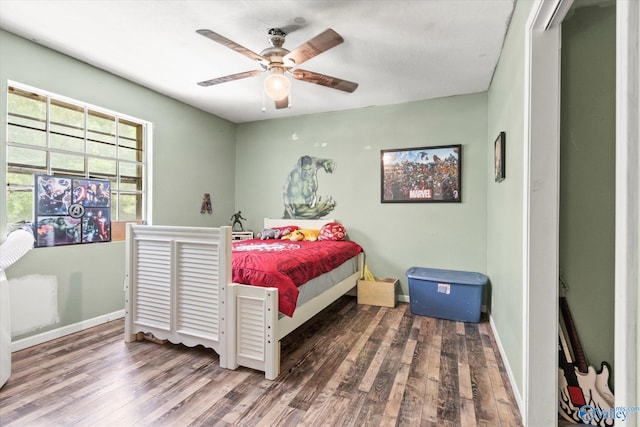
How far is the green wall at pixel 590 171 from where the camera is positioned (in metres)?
1.70

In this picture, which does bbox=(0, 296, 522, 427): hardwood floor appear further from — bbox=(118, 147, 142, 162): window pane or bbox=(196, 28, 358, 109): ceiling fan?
bbox=(196, 28, 358, 109): ceiling fan

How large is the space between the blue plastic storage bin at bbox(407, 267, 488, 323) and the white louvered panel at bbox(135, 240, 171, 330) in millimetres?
2448

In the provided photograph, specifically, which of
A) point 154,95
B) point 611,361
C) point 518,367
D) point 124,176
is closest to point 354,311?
point 518,367

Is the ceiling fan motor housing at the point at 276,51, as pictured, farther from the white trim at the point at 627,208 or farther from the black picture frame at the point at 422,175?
the black picture frame at the point at 422,175

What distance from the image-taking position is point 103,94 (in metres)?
3.08

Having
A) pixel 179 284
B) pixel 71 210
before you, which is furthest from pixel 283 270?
pixel 71 210

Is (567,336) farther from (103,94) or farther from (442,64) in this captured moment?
(103,94)

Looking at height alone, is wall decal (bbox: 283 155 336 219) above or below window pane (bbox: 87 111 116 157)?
below

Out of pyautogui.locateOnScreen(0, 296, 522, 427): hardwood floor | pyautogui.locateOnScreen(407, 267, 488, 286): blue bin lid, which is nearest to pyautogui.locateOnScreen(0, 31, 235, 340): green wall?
pyautogui.locateOnScreen(0, 296, 522, 427): hardwood floor

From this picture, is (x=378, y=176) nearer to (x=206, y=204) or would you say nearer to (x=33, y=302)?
(x=206, y=204)

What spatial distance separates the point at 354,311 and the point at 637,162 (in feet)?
10.4

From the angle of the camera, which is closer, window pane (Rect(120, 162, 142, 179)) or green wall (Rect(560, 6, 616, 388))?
green wall (Rect(560, 6, 616, 388))

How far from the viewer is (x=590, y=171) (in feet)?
5.68

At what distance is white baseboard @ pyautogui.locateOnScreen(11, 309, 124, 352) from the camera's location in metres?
2.51
